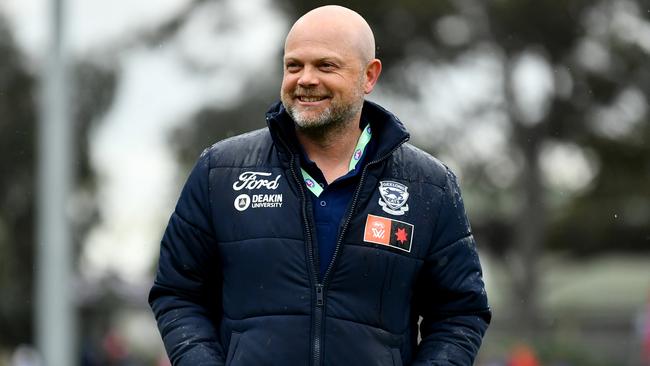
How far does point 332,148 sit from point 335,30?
0.32 m

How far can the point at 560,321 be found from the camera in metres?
31.4

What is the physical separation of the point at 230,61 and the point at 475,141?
184 inches

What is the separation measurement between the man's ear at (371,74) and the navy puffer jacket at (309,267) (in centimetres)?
9

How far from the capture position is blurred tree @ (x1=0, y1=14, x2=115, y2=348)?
2662 cm

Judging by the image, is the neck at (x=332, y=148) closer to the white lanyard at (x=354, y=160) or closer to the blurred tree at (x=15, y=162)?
the white lanyard at (x=354, y=160)

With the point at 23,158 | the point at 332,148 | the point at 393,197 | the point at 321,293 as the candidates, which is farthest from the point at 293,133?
the point at 23,158

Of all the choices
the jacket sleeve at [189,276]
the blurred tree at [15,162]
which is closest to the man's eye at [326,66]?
the jacket sleeve at [189,276]

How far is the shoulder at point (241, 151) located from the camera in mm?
3975

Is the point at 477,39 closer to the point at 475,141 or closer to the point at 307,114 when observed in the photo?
the point at 475,141

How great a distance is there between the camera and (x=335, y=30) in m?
3.88

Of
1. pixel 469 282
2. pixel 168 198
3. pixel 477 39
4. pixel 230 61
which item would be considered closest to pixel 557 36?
pixel 477 39

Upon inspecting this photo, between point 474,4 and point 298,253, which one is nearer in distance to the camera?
point 298,253

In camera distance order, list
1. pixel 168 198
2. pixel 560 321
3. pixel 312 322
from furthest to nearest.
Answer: pixel 560 321 < pixel 168 198 < pixel 312 322

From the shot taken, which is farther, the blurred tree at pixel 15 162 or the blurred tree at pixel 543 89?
the blurred tree at pixel 15 162
